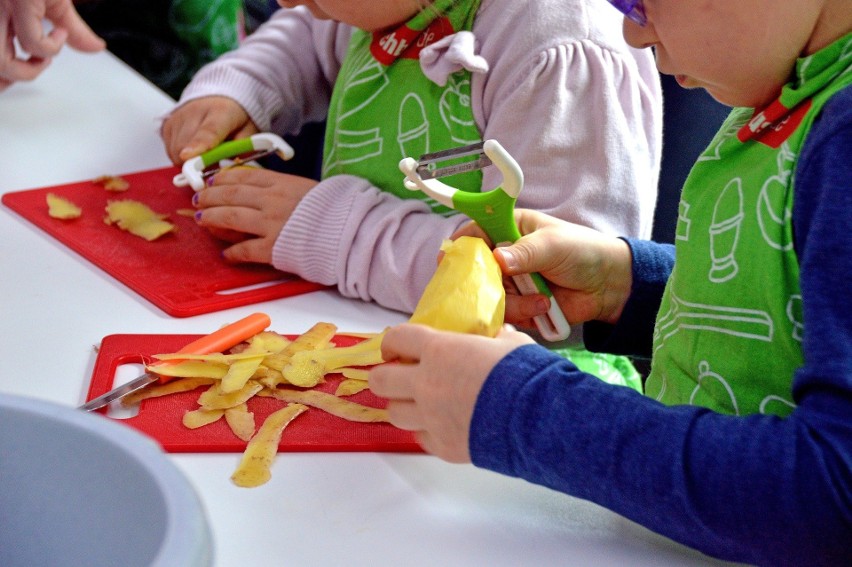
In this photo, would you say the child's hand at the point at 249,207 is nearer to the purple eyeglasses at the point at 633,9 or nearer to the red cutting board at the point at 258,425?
the red cutting board at the point at 258,425

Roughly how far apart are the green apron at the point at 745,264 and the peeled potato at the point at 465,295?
140 mm

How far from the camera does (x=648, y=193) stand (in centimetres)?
93

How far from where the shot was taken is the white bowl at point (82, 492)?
415 millimetres

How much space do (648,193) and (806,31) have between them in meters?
0.37

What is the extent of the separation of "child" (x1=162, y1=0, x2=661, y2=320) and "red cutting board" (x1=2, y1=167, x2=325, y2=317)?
0.08ft

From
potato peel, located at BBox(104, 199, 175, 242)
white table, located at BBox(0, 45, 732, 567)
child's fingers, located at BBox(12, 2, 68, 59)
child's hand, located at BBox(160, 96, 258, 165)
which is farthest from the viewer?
child's fingers, located at BBox(12, 2, 68, 59)

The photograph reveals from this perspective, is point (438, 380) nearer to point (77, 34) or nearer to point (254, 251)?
point (254, 251)

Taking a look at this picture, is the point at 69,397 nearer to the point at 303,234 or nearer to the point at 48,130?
the point at 303,234

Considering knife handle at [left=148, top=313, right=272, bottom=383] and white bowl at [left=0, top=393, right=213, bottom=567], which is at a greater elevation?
white bowl at [left=0, top=393, right=213, bottom=567]

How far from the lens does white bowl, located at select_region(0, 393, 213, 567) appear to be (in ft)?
1.36

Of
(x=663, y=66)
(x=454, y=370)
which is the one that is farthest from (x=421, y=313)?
(x=663, y=66)

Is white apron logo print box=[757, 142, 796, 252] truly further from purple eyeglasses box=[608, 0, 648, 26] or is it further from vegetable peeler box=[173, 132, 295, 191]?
vegetable peeler box=[173, 132, 295, 191]

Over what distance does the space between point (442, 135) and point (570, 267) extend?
239 mm

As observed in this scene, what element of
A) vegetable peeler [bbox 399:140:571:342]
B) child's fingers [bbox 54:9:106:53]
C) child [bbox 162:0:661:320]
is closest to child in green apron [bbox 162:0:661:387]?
child [bbox 162:0:661:320]
